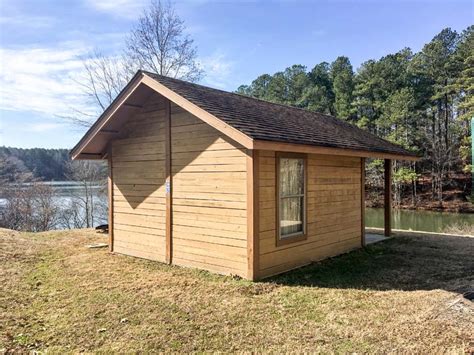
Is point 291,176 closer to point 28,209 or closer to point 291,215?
point 291,215

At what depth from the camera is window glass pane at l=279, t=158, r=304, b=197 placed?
6.16 metres

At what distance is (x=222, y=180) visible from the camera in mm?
6020

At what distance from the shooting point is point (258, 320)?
13.4 ft

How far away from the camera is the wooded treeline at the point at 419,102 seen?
27.4m

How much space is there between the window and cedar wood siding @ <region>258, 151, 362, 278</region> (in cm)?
12

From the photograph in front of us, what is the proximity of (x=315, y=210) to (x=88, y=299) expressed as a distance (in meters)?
4.05

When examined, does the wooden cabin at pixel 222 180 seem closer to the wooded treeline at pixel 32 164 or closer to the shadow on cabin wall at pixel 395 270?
the shadow on cabin wall at pixel 395 270

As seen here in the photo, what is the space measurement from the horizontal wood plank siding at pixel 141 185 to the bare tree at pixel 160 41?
12490 mm

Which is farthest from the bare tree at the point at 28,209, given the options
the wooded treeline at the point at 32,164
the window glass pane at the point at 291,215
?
the window glass pane at the point at 291,215

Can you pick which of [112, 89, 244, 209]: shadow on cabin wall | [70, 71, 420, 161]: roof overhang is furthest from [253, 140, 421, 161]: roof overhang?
[112, 89, 244, 209]: shadow on cabin wall

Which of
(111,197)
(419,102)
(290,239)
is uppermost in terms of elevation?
(419,102)

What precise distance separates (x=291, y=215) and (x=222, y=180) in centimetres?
136

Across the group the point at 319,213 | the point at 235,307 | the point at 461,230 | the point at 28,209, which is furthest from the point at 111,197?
the point at 28,209

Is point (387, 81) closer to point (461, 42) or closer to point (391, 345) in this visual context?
point (461, 42)
